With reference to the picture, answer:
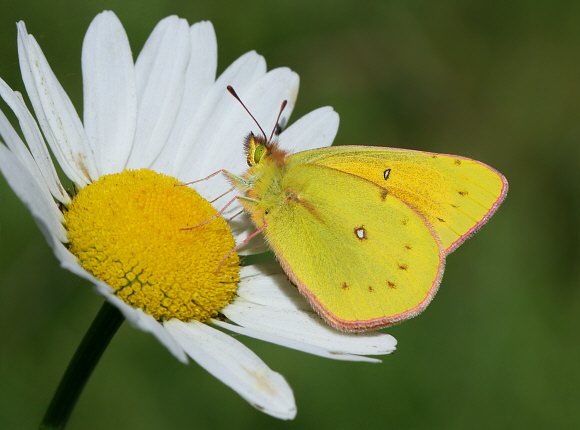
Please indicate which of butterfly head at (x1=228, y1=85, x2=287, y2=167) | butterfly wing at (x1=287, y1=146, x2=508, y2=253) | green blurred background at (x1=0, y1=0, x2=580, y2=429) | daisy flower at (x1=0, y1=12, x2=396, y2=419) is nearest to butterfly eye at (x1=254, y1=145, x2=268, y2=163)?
butterfly head at (x1=228, y1=85, x2=287, y2=167)

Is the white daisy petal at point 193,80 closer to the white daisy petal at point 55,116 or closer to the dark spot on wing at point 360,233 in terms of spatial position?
the white daisy petal at point 55,116

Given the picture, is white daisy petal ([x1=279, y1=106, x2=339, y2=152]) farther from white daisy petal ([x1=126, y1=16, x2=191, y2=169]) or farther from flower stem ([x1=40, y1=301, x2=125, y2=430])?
flower stem ([x1=40, y1=301, x2=125, y2=430])

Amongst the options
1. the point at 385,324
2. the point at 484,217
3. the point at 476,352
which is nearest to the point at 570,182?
the point at 476,352

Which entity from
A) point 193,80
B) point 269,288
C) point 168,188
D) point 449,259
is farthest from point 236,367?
point 449,259

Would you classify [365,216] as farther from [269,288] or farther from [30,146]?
[30,146]

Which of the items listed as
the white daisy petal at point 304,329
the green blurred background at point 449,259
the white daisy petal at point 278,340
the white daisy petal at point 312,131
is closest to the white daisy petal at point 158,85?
the white daisy petal at point 312,131
